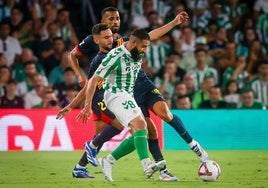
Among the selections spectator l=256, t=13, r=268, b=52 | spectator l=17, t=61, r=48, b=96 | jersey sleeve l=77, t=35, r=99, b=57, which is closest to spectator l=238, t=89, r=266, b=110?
spectator l=256, t=13, r=268, b=52

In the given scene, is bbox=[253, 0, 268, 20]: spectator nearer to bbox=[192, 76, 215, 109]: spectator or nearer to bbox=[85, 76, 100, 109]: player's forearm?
bbox=[192, 76, 215, 109]: spectator

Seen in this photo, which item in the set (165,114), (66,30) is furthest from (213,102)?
(165,114)

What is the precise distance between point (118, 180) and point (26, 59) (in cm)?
816

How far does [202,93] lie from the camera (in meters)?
17.3

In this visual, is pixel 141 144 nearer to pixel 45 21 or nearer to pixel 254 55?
pixel 45 21

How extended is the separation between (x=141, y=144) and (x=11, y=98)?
8.09 metres

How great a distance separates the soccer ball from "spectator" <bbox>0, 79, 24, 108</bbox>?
778 cm

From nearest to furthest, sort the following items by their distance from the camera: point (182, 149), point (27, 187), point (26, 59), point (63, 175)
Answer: point (27, 187), point (63, 175), point (182, 149), point (26, 59)

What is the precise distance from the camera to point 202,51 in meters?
17.7

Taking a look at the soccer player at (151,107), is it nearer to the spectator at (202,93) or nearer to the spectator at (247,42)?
the spectator at (202,93)

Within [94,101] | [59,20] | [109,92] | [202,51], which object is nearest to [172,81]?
[202,51]

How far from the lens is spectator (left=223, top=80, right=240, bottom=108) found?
17.5m

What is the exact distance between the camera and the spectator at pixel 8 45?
58.5ft

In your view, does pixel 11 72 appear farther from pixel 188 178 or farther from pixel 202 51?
pixel 188 178
